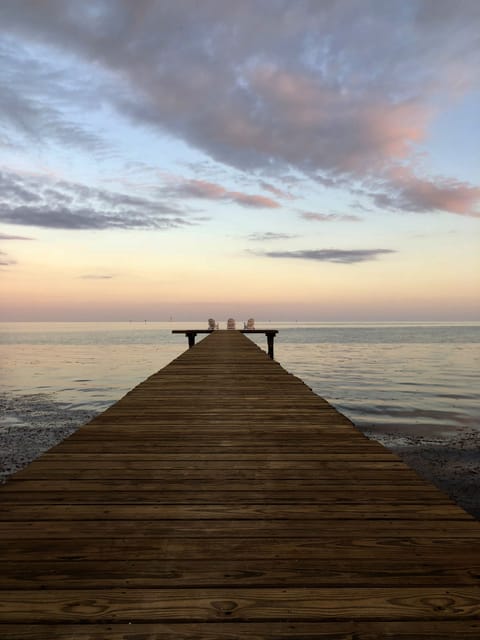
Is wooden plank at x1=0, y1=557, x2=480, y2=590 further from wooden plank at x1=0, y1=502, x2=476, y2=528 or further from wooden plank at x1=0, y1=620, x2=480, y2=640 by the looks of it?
wooden plank at x1=0, y1=502, x2=476, y2=528

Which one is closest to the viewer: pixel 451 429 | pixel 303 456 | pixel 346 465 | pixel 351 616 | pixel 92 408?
pixel 351 616

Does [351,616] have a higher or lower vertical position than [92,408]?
higher

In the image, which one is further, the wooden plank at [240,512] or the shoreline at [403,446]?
the shoreline at [403,446]

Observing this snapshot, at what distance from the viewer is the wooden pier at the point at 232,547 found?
1931 millimetres

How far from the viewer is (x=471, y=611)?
199 cm

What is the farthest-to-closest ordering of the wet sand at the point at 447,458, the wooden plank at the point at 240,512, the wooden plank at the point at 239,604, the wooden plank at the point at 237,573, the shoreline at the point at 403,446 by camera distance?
the shoreline at the point at 403,446 → the wet sand at the point at 447,458 → the wooden plank at the point at 240,512 → the wooden plank at the point at 237,573 → the wooden plank at the point at 239,604

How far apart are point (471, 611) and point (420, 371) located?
2760cm

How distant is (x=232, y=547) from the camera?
252 cm

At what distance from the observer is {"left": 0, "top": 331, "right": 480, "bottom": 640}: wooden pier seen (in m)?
1.93

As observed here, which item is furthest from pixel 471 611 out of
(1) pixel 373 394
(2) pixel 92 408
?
Result: (1) pixel 373 394

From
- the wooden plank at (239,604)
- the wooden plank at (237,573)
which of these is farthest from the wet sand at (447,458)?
the wooden plank at (239,604)

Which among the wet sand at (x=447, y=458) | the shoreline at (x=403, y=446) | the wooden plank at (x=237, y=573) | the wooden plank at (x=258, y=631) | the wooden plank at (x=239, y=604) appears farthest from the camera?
the shoreline at (x=403, y=446)

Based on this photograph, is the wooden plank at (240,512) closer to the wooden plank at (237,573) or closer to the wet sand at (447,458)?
Result: the wooden plank at (237,573)

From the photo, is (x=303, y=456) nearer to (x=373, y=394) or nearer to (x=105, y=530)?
(x=105, y=530)
